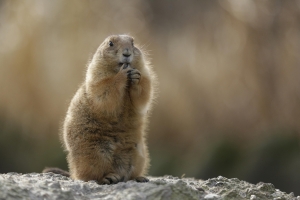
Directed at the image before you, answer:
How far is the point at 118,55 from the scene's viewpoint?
6215 millimetres

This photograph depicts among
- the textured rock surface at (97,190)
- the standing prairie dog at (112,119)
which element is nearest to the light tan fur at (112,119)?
the standing prairie dog at (112,119)

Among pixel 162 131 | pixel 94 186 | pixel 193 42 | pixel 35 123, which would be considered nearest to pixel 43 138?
pixel 35 123

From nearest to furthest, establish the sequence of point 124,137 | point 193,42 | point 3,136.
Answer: point 124,137, point 193,42, point 3,136

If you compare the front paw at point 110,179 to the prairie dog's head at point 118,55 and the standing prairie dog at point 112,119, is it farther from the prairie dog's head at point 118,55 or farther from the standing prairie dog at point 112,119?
the prairie dog's head at point 118,55

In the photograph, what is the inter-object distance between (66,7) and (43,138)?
2963mm

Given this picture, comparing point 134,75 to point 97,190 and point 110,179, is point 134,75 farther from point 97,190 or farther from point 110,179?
point 97,190

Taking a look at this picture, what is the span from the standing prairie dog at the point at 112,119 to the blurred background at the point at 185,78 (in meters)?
5.77

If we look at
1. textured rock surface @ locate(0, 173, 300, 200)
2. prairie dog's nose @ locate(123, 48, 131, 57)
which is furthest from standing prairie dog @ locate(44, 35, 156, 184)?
textured rock surface @ locate(0, 173, 300, 200)

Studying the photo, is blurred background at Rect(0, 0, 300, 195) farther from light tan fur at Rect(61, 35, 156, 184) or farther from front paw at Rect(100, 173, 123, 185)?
front paw at Rect(100, 173, 123, 185)

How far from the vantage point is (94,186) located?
17.1 feet

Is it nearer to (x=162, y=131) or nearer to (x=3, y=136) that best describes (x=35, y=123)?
(x=3, y=136)

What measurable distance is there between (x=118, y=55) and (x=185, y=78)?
635 centimetres

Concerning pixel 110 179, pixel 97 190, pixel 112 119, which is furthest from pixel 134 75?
pixel 97 190

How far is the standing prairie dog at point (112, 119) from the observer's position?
5867 mm
